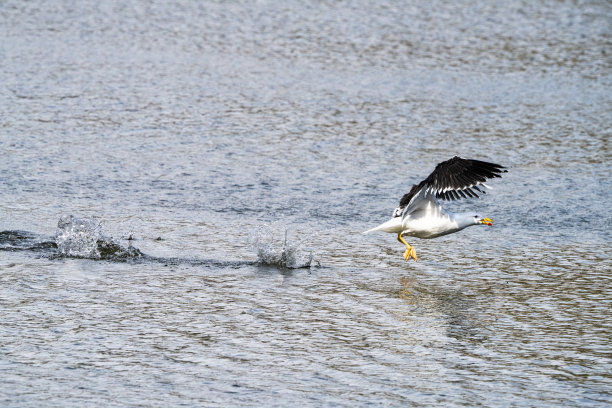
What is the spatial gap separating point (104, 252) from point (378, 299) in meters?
2.84

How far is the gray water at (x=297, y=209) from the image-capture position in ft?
21.9

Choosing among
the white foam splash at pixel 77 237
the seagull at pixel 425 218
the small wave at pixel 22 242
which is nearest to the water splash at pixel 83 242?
the white foam splash at pixel 77 237

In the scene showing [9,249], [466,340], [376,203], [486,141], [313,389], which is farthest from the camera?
[486,141]

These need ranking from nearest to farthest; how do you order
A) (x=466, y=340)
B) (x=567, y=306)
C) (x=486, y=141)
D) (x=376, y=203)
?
1. (x=466, y=340)
2. (x=567, y=306)
3. (x=376, y=203)
4. (x=486, y=141)

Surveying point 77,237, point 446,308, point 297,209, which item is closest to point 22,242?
point 77,237

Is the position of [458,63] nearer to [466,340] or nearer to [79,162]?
[79,162]

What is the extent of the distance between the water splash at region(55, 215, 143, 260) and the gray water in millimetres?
19

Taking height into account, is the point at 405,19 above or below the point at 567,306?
above

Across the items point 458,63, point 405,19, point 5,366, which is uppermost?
point 405,19

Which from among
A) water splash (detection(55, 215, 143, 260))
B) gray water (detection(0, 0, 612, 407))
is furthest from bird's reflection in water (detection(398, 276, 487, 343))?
water splash (detection(55, 215, 143, 260))

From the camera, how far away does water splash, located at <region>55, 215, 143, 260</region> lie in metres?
9.32

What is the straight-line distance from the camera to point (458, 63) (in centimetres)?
1938

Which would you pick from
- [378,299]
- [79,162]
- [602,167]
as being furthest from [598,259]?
[79,162]

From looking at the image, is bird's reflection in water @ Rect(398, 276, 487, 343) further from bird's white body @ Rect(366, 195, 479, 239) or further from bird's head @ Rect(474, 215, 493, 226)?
bird's head @ Rect(474, 215, 493, 226)
